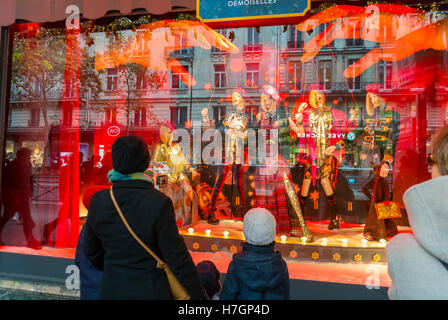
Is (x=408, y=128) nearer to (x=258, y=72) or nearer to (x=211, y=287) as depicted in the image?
(x=258, y=72)

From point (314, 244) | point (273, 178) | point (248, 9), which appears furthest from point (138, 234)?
point (273, 178)

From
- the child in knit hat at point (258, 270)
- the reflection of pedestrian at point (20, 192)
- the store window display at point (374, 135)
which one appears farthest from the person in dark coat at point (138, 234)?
the store window display at point (374, 135)

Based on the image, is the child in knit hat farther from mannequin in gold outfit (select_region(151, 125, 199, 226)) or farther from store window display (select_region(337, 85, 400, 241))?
store window display (select_region(337, 85, 400, 241))

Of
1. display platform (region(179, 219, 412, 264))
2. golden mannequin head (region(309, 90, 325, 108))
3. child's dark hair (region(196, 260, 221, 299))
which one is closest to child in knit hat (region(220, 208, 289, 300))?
child's dark hair (region(196, 260, 221, 299))

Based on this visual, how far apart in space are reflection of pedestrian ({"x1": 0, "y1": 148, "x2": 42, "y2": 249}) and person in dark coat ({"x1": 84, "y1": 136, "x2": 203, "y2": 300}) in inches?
128

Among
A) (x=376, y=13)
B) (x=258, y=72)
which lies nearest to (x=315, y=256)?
(x=376, y=13)

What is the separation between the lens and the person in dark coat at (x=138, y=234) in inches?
65.8

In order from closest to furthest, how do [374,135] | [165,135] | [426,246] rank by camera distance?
1. [426,246]
2. [165,135]
3. [374,135]

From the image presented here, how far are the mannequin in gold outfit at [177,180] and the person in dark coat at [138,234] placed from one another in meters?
3.47

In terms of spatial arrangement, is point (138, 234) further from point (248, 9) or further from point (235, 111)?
point (235, 111)

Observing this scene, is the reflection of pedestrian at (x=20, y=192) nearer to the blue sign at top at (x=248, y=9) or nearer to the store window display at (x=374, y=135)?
the blue sign at top at (x=248, y=9)

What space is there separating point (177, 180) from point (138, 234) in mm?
3851

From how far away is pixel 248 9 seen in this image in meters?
3.14

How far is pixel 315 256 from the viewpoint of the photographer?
4.09 meters
